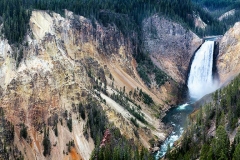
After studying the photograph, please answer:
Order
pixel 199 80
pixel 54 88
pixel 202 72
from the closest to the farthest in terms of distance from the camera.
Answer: pixel 54 88, pixel 199 80, pixel 202 72

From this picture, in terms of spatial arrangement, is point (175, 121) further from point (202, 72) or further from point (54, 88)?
point (54, 88)

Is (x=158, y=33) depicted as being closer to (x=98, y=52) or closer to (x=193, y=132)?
(x=98, y=52)

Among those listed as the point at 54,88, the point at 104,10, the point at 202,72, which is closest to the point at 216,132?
the point at 54,88

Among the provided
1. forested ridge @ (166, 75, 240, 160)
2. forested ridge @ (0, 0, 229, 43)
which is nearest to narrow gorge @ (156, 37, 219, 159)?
forested ridge @ (0, 0, 229, 43)

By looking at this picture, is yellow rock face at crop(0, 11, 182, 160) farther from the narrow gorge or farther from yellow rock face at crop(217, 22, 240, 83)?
yellow rock face at crop(217, 22, 240, 83)

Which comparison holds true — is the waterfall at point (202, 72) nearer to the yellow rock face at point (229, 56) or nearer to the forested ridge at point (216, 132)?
the yellow rock face at point (229, 56)

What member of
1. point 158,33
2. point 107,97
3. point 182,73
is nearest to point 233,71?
point 182,73
